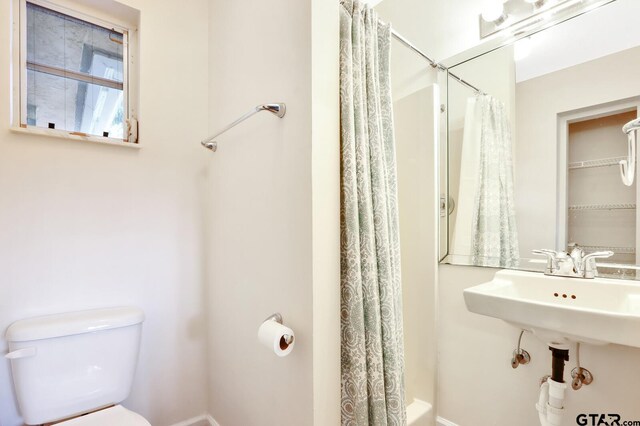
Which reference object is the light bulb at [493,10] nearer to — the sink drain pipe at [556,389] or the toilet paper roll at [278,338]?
the sink drain pipe at [556,389]

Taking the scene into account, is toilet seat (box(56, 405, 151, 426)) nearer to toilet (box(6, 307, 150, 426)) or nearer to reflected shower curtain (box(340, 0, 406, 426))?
toilet (box(6, 307, 150, 426))

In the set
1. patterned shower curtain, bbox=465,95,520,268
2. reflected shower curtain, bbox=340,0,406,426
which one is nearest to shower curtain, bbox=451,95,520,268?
patterned shower curtain, bbox=465,95,520,268

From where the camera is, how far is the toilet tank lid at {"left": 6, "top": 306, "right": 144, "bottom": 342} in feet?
3.54

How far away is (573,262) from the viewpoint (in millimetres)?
1108

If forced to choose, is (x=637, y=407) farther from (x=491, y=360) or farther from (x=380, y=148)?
(x=380, y=148)

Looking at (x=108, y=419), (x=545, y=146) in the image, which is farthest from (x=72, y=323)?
(x=545, y=146)

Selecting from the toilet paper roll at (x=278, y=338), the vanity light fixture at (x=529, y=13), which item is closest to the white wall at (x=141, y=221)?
the toilet paper roll at (x=278, y=338)

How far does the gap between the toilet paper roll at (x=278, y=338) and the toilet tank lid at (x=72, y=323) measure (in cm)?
73

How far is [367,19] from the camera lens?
1085 millimetres

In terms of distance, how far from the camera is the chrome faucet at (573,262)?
107cm

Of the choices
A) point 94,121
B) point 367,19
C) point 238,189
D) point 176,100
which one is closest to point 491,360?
point 238,189

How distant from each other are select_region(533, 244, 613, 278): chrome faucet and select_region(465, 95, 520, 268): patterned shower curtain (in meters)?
0.14

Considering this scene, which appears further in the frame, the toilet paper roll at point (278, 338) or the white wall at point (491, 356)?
the white wall at point (491, 356)

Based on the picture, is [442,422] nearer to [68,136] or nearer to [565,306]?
[565,306]
